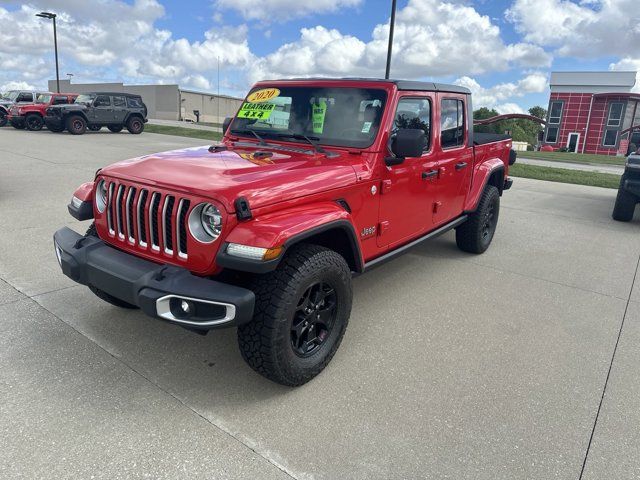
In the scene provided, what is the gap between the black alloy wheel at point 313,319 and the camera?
9.08 feet

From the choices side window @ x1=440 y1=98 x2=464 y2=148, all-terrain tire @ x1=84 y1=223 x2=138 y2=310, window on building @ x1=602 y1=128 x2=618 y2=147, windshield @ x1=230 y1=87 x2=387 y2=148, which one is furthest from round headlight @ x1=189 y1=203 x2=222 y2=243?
window on building @ x1=602 y1=128 x2=618 y2=147

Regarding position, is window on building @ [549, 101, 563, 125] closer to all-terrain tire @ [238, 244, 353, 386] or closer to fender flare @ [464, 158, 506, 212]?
fender flare @ [464, 158, 506, 212]

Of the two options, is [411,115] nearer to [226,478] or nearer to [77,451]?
[226,478]

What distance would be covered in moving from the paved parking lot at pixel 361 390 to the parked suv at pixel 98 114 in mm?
16720

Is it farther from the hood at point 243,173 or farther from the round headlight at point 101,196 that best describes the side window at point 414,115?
the round headlight at point 101,196

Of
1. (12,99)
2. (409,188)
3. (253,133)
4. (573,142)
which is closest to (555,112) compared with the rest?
(573,142)

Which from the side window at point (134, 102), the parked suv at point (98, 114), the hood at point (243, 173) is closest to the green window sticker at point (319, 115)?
the hood at point (243, 173)

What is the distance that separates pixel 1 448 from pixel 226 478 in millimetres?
1087

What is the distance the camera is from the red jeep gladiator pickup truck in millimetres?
2424

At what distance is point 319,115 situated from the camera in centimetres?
364

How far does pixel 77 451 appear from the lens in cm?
223

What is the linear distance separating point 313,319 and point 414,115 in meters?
1.97

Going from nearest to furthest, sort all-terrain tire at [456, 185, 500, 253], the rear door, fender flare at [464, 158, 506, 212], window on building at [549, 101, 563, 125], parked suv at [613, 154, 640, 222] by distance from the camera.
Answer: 1. the rear door
2. fender flare at [464, 158, 506, 212]
3. all-terrain tire at [456, 185, 500, 253]
4. parked suv at [613, 154, 640, 222]
5. window on building at [549, 101, 563, 125]

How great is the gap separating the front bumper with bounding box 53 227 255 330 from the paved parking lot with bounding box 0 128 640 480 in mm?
586
